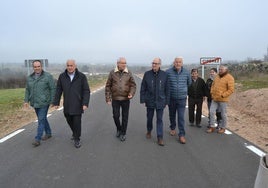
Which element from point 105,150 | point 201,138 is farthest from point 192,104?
point 105,150

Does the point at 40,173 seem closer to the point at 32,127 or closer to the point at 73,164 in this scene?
the point at 73,164

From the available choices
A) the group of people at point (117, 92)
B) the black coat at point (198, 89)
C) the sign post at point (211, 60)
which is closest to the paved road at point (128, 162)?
the group of people at point (117, 92)

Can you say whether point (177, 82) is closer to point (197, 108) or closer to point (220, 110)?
point (220, 110)

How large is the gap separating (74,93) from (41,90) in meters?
0.88

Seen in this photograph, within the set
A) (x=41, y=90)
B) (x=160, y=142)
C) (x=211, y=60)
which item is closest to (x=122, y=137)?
(x=160, y=142)

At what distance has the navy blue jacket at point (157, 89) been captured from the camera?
715 cm

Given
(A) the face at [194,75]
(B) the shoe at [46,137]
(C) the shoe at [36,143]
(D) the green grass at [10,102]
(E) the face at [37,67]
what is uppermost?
(E) the face at [37,67]

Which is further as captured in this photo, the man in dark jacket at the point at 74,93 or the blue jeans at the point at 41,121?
the blue jeans at the point at 41,121

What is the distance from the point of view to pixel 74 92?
7023 mm

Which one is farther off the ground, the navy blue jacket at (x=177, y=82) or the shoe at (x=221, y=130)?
the navy blue jacket at (x=177, y=82)

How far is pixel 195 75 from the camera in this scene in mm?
8969

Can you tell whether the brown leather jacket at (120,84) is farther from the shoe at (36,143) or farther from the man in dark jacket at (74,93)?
the shoe at (36,143)

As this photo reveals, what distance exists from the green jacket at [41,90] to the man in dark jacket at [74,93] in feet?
1.32

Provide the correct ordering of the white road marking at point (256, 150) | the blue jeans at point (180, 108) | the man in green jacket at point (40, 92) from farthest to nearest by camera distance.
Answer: the blue jeans at point (180, 108) < the man in green jacket at point (40, 92) < the white road marking at point (256, 150)
